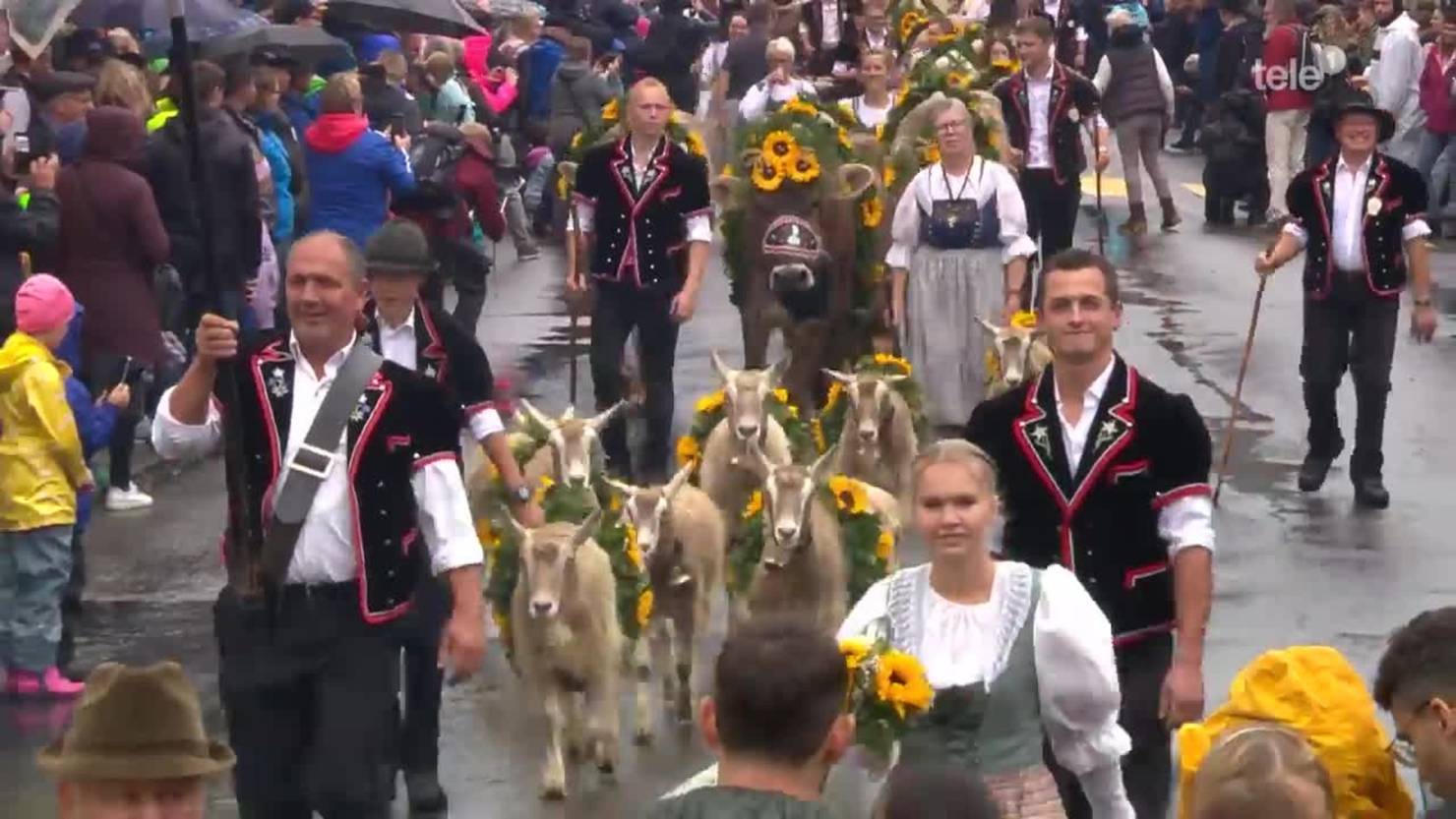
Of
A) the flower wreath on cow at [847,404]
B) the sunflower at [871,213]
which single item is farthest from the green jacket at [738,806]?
the sunflower at [871,213]

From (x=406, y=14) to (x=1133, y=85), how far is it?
6888mm

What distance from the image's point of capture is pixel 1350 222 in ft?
44.8

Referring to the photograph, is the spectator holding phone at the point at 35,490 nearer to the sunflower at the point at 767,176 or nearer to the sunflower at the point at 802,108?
the sunflower at the point at 767,176

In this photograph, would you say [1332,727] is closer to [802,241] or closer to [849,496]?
[849,496]

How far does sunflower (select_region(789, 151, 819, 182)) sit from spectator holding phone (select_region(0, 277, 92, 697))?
5.66 meters

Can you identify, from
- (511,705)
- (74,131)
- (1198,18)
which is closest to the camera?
(511,705)

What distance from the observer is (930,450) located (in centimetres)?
630

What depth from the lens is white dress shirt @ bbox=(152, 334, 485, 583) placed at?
6984 mm

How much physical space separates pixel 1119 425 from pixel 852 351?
30.4ft

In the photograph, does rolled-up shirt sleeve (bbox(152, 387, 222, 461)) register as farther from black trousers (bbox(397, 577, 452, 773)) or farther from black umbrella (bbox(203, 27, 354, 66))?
black umbrella (bbox(203, 27, 354, 66))

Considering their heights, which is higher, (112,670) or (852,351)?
(112,670)

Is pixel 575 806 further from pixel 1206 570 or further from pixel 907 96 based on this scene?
pixel 907 96

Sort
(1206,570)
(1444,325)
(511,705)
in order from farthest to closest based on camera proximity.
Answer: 1. (1444,325)
2. (511,705)
3. (1206,570)

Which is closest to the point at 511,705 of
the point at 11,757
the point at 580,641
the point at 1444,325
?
the point at 580,641
